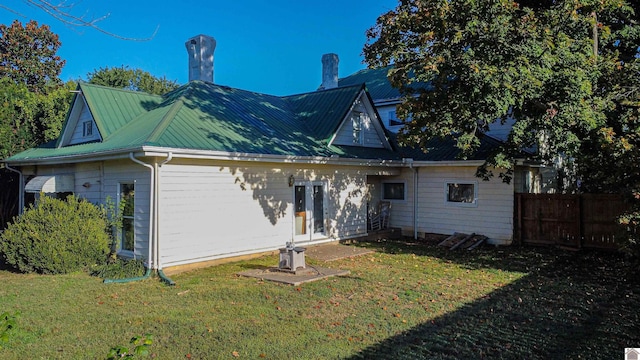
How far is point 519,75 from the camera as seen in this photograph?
9180mm

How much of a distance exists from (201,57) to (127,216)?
7.56 meters

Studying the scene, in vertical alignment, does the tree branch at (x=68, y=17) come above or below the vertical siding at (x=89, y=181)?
above

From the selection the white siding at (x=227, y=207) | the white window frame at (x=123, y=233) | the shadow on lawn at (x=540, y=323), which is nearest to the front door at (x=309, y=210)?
the white siding at (x=227, y=207)

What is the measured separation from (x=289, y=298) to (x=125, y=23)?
5.20 meters

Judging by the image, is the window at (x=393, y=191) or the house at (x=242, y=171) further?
the window at (x=393, y=191)

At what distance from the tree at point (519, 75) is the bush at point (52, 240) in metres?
8.00

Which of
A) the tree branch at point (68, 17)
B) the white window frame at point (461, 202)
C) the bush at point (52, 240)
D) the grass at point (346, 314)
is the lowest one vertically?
the grass at point (346, 314)

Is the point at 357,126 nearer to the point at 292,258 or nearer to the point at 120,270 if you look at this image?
the point at 292,258

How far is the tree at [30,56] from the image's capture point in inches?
1203

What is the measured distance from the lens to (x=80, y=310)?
6.77m

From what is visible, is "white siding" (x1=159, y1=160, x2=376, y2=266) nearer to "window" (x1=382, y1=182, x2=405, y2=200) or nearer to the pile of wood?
"window" (x1=382, y1=182, x2=405, y2=200)

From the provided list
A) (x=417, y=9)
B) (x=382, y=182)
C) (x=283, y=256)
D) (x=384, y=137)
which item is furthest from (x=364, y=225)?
(x=417, y=9)

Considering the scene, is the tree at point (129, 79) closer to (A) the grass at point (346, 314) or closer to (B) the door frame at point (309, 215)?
(B) the door frame at point (309, 215)

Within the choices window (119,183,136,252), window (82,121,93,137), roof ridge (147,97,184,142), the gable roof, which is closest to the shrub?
window (119,183,136,252)
